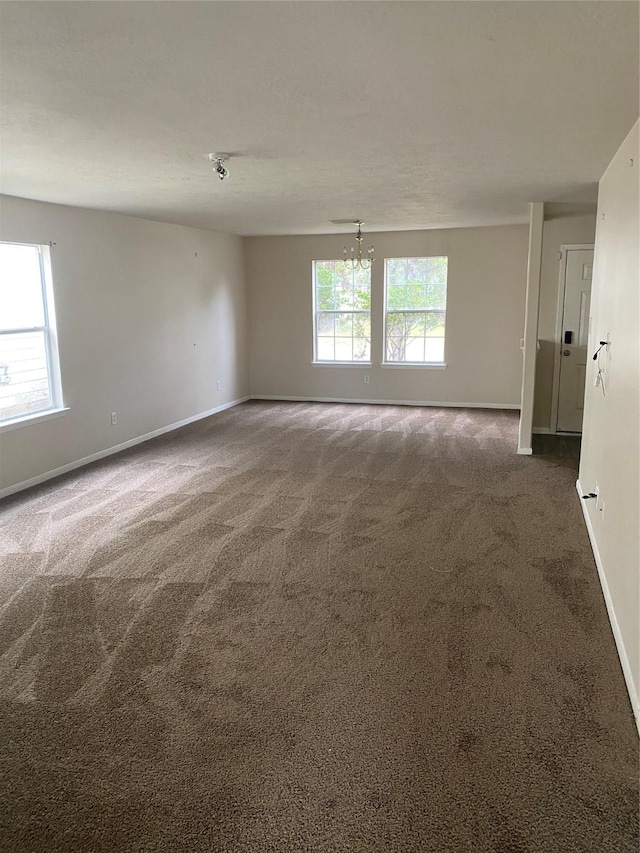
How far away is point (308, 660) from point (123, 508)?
2.39 meters

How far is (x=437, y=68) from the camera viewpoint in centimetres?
212

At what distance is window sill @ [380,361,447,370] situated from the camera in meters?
8.26

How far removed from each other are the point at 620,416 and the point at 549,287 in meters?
4.13

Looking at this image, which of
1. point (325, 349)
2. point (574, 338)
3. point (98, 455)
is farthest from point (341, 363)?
point (98, 455)

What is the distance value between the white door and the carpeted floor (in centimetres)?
223

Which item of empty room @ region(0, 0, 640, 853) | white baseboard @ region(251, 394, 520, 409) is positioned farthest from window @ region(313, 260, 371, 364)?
empty room @ region(0, 0, 640, 853)

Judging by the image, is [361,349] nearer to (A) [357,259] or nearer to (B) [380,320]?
(B) [380,320]

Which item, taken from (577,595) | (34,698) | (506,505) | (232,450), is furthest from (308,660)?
(232,450)

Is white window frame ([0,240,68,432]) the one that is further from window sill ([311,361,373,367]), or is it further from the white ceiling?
window sill ([311,361,373,367])

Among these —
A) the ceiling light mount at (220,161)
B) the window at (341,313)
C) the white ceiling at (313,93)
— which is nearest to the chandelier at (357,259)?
the window at (341,313)

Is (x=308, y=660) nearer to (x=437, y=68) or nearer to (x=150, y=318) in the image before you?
(x=437, y=68)

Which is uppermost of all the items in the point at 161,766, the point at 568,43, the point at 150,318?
the point at 568,43

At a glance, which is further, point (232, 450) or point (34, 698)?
point (232, 450)

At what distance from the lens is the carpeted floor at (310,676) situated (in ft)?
5.97
